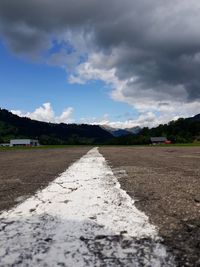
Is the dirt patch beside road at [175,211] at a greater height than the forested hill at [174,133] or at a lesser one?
lesser

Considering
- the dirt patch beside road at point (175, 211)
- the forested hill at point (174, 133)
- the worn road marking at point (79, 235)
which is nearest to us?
the worn road marking at point (79, 235)

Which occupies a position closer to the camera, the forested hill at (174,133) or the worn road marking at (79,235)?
the worn road marking at (79,235)

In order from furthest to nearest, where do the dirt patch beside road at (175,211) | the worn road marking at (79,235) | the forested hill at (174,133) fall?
the forested hill at (174,133)
the dirt patch beside road at (175,211)
the worn road marking at (79,235)

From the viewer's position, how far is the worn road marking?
312 cm

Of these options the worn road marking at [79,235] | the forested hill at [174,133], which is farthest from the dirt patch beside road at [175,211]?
the forested hill at [174,133]

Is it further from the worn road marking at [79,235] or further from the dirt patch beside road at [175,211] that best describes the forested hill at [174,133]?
the worn road marking at [79,235]

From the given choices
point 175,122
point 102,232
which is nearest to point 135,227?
point 102,232

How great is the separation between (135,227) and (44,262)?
4.51 feet

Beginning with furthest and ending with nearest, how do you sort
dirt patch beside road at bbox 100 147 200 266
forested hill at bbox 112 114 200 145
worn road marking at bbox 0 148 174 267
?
forested hill at bbox 112 114 200 145 < dirt patch beside road at bbox 100 147 200 266 < worn road marking at bbox 0 148 174 267

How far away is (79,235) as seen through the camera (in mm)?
3812

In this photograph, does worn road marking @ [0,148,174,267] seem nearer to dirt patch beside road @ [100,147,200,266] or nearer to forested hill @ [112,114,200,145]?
dirt patch beside road @ [100,147,200,266]

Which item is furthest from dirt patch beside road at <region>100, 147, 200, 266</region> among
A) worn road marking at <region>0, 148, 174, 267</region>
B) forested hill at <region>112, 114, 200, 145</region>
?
forested hill at <region>112, 114, 200, 145</region>

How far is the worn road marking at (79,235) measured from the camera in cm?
312

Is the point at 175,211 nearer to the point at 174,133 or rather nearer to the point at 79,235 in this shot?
the point at 79,235
